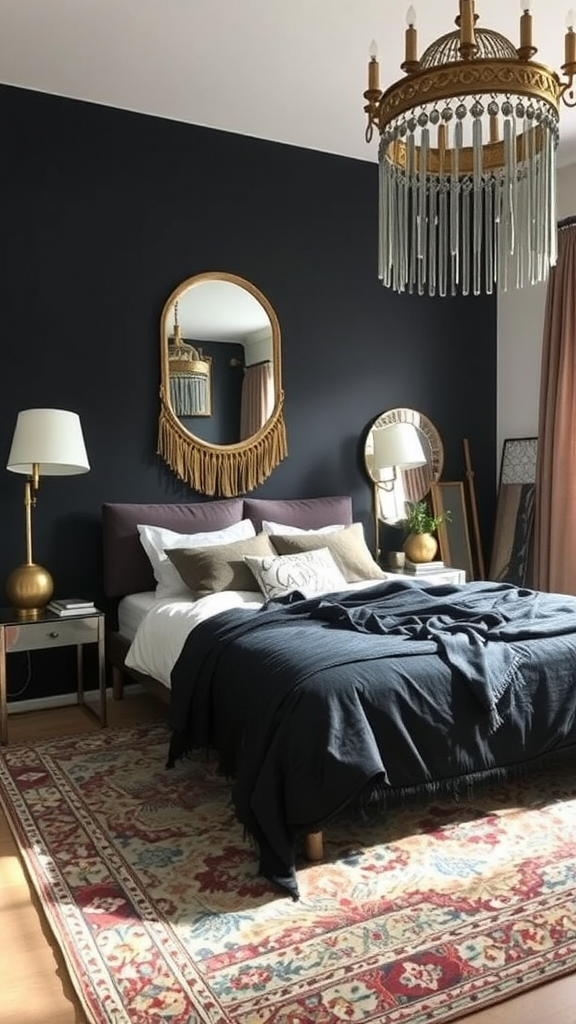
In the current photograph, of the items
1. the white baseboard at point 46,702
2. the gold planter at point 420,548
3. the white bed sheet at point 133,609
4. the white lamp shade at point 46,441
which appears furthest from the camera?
the gold planter at point 420,548

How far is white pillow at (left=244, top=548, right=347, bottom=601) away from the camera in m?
3.94

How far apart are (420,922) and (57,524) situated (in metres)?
2.89

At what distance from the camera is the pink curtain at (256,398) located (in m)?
4.90

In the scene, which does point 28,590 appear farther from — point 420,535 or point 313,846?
point 420,535

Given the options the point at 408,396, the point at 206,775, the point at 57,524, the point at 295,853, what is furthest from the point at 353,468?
the point at 295,853

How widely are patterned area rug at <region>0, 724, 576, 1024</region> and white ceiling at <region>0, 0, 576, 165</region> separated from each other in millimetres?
3279

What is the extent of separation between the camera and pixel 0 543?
13.9ft

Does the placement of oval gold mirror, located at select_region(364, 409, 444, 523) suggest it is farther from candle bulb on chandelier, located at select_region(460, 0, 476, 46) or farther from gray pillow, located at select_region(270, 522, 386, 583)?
candle bulb on chandelier, located at select_region(460, 0, 476, 46)

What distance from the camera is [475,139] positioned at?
2395mm

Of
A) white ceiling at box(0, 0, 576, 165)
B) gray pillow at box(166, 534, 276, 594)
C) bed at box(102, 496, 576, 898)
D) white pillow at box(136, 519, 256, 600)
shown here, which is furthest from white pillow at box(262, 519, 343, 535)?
white ceiling at box(0, 0, 576, 165)

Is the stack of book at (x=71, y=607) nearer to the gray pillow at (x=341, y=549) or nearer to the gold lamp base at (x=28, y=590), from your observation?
the gold lamp base at (x=28, y=590)

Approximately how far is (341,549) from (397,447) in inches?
36.2

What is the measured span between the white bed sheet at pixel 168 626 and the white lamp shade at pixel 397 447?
58.0 inches

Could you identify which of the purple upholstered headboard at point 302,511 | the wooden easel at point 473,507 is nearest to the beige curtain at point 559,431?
the wooden easel at point 473,507
